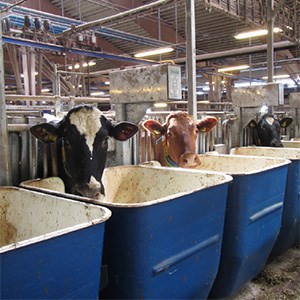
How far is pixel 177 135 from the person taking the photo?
3.62 metres

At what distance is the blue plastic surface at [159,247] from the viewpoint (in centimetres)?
172

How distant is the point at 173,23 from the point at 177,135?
8946mm

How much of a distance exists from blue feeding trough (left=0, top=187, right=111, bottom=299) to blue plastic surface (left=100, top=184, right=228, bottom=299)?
18cm

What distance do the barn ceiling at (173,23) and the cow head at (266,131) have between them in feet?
7.19

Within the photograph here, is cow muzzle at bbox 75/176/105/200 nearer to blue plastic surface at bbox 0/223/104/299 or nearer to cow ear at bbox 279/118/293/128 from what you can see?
blue plastic surface at bbox 0/223/104/299

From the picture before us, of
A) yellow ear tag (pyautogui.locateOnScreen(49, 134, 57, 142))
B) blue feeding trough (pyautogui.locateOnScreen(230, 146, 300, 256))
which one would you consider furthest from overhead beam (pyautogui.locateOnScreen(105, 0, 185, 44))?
yellow ear tag (pyautogui.locateOnScreen(49, 134, 57, 142))

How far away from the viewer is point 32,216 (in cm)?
201

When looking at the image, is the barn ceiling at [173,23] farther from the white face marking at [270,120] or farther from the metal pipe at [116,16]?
the white face marking at [270,120]

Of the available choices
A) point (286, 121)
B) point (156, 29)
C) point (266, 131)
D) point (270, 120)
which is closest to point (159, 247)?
point (266, 131)

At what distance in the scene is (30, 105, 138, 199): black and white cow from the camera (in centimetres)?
250

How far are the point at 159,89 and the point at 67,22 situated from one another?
5.91 meters

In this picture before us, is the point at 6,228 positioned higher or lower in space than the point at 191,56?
lower

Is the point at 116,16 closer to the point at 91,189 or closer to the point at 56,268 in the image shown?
the point at 91,189

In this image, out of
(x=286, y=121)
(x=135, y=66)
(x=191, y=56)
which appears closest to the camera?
(x=135, y=66)
